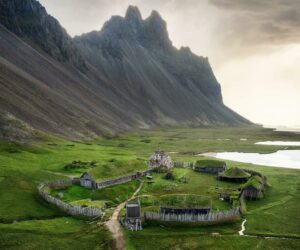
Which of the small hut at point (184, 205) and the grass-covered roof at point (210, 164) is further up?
the grass-covered roof at point (210, 164)

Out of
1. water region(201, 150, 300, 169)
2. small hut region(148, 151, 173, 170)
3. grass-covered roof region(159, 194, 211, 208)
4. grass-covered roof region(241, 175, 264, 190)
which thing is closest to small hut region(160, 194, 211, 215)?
grass-covered roof region(159, 194, 211, 208)

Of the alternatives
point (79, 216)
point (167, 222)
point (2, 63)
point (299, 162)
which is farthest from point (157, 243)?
point (2, 63)

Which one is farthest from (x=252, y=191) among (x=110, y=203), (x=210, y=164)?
(x=110, y=203)

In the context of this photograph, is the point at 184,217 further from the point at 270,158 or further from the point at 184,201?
the point at 270,158

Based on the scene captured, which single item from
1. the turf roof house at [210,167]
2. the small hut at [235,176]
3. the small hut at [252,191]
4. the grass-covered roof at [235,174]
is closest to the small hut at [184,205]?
the small hut at [252,191]

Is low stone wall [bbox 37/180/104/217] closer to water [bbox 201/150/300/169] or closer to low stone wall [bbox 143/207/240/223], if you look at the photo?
low stone wall [bbox 143/207/240/223]

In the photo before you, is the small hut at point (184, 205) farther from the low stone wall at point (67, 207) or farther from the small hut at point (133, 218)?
the low stone wall at point (67, 207)

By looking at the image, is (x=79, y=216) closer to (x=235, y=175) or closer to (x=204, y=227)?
(x=204, y=227)
